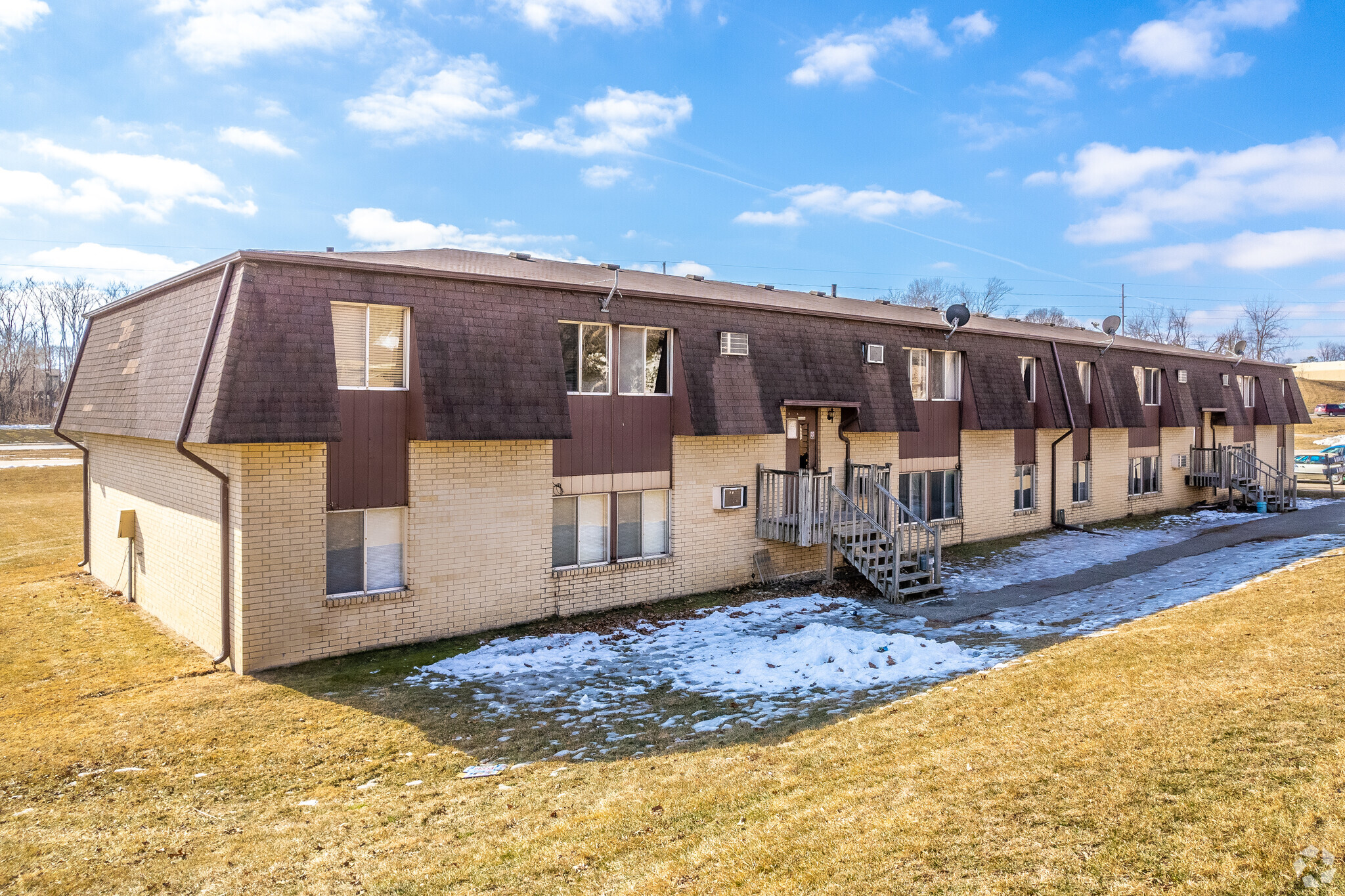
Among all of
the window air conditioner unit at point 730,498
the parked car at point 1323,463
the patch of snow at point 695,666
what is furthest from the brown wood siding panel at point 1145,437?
the patch of snow at point 695,666

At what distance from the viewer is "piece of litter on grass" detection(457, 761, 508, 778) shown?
22.9 feet

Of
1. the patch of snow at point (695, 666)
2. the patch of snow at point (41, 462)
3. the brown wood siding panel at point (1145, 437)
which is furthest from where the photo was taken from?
the patch of snow at point (41, 462)

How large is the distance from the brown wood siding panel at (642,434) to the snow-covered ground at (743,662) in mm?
2795

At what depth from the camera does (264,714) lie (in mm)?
8516

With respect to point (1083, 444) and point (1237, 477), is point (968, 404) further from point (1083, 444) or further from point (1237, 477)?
point (1237, 477)

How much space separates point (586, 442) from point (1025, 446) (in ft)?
45.7

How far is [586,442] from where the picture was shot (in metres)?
12.7

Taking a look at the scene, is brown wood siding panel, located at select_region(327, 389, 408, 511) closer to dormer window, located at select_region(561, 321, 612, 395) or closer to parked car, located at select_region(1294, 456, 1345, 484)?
dormer window, located at select_region(561, 321, 612, 395)

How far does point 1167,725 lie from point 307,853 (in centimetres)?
684

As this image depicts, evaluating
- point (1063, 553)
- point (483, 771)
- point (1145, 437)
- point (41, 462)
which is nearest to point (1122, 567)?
point (1063, 553)

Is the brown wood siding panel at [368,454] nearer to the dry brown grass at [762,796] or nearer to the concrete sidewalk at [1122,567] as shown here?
the dry brown grass at [762,796]

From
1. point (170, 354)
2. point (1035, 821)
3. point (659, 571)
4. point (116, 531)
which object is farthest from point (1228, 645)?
point (116, 531)

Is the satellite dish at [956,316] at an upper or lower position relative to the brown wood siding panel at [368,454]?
upper

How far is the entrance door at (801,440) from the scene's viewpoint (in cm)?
1563
